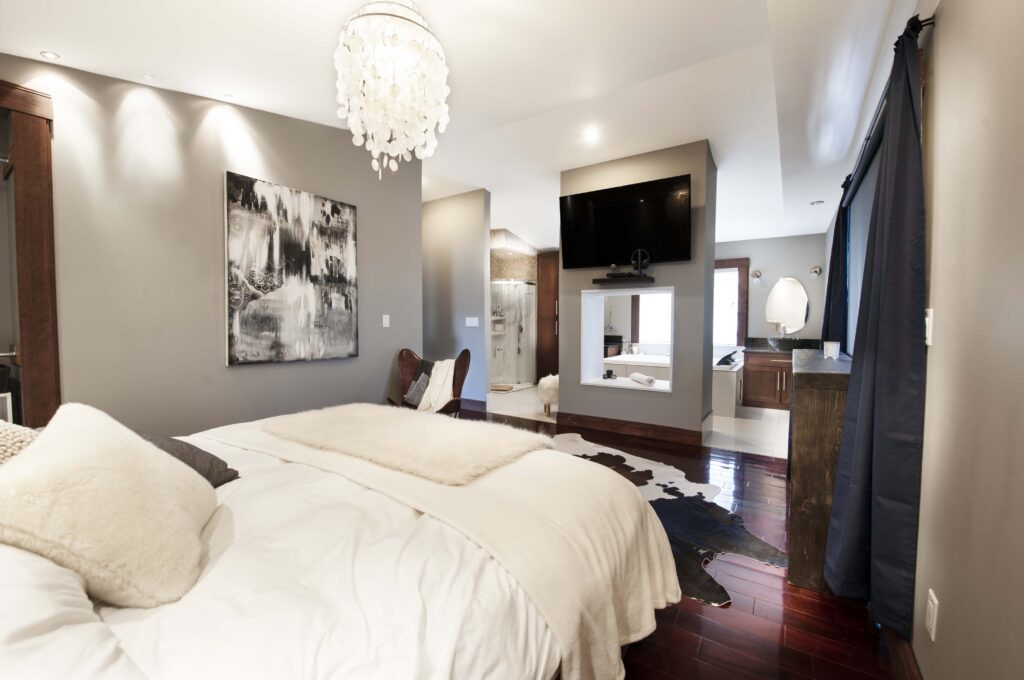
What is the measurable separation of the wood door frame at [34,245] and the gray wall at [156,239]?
0.04 meters

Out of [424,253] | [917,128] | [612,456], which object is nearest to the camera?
[917,128]

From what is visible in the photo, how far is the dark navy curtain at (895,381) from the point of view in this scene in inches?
54.9

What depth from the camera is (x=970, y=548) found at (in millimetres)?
998

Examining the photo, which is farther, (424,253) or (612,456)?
(424,253)

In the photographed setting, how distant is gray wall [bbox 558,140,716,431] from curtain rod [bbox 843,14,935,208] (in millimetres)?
1102

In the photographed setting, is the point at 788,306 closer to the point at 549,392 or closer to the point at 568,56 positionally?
the point at 549,392

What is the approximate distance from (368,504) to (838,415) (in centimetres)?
A: 199

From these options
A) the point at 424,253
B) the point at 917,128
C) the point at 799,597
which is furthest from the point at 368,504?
the point at 424,253

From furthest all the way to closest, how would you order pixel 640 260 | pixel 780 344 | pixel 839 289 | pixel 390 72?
pixel 780 344, pixel 640 260, pixel 839 289, pixel 390 72

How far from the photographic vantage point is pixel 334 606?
0.81m

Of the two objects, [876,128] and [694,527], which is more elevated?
[876,128]

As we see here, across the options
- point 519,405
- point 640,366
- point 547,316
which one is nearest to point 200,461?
point 640,366

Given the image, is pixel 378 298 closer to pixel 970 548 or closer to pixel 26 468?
pixel 26 468

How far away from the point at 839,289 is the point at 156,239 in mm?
4868
